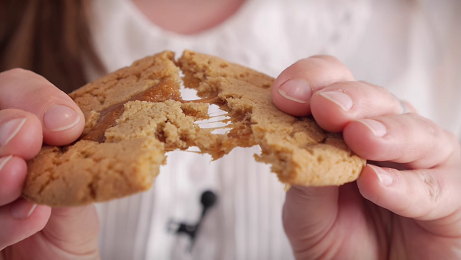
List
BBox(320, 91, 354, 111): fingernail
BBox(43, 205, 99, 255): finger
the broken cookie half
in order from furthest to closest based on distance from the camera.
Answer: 1. BBox(43, 205, 99, 255): finger
2. BBox(320, 91, 354, 111): fingernail
3. the broken cookie half

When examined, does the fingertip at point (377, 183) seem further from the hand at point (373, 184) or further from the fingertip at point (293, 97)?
the fingertip at point (293, 97)

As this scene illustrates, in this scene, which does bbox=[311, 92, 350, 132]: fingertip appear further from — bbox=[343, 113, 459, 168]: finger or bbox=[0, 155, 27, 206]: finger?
bbox=[0, 155, 27, 206]: finger

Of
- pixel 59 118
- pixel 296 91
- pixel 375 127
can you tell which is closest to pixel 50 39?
pixel 59 118

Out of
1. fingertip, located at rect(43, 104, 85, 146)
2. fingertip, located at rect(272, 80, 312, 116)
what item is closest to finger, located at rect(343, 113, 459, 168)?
fingertip, located at rect(272, 80, 312, 116)

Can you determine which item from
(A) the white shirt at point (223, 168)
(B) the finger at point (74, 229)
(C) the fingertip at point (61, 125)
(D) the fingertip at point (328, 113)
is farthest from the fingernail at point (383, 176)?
(A) the white shirt at point (223, 168)

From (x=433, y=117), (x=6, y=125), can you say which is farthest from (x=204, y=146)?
(x=433, y=117)

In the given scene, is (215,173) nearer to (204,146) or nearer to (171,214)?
(171,214)
